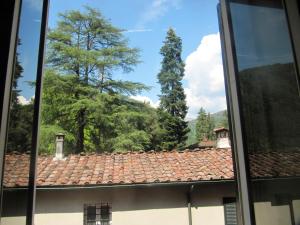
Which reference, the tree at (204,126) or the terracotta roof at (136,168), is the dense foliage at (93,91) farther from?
the tree at (204,126)

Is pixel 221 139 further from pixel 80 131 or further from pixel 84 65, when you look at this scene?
pixel 84 65

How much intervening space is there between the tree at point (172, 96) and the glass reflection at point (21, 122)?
563 centimetres

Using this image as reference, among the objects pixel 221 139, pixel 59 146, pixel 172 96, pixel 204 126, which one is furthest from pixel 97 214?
pixel 172 96

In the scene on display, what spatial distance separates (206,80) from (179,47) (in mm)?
1015

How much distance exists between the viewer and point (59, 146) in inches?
216

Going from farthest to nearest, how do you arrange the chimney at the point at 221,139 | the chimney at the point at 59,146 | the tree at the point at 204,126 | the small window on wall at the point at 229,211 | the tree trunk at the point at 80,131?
the tree at the point at 204,126, the tree trunk at the point at 80,131, the chimney at the point at 221,139, the chimney at the point at 59,146, the small window on wall at the point at 229,211

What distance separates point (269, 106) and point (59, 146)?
5.12 meters

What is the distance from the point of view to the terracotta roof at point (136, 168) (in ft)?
14.2

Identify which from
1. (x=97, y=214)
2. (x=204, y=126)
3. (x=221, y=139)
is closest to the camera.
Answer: (x=97, y=214)

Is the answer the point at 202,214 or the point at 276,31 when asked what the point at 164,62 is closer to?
the point at 202,214

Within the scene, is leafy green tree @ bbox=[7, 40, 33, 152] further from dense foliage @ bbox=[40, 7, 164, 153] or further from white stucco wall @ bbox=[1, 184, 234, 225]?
dense foliage @ bbox=[40, 7, 164, 153]

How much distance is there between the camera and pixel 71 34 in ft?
23.7

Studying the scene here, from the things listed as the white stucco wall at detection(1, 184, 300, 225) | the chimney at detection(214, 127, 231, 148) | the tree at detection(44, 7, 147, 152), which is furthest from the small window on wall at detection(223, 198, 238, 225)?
the tree at detection(44, 7, 147, 152)

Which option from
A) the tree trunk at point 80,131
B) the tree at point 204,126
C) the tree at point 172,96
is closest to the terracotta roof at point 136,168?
the tree trunk at point 80,131
